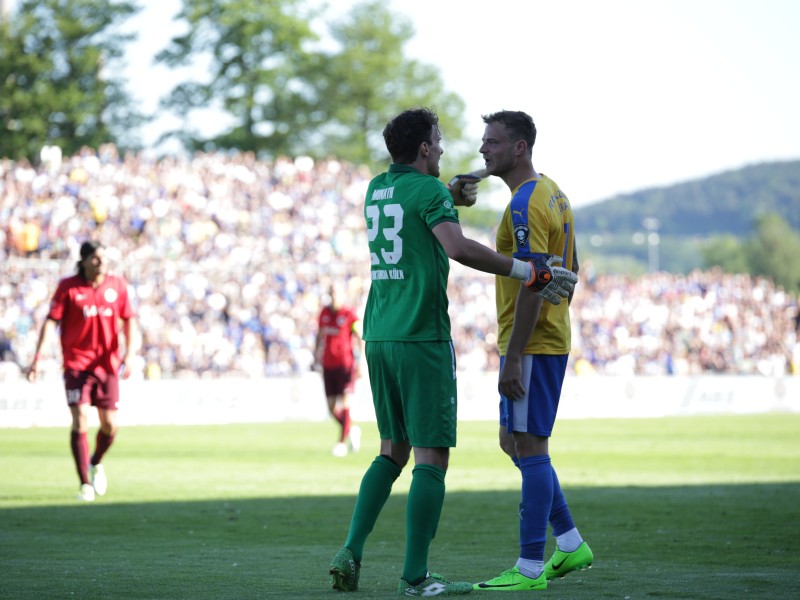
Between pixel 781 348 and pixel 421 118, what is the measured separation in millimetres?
33946

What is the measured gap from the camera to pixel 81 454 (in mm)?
12453

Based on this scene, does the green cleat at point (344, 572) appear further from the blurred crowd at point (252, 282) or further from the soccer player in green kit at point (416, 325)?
the blurred crowd at point (252, 282)

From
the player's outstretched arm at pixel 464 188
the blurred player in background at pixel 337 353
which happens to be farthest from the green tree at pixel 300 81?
the player's outstretched arm at pixel 464 188

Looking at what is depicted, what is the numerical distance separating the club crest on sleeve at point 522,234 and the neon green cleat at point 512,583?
1.70 m

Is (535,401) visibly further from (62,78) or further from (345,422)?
Answer: (62,78)

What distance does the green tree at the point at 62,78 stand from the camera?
54469 millimetres

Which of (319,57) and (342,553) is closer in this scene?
(342,553)

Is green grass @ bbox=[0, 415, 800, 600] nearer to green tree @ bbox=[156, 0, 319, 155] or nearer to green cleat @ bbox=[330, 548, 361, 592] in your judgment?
green cleat @ bbox=[330, 548, 361, 592]

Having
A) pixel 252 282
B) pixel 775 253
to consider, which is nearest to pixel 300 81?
pixel 252 282

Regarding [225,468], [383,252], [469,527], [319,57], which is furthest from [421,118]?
[319,57]

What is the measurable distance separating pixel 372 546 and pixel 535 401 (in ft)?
8.99

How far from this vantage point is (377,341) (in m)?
6.67

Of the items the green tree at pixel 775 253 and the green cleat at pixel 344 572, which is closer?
the green cleat at pixel 344 572

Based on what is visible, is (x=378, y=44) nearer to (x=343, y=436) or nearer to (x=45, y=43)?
(x=45, y=43)
